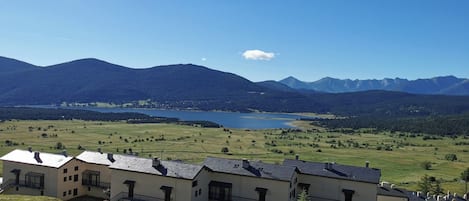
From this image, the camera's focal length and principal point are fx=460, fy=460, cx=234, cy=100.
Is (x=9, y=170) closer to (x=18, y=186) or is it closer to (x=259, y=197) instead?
(x=18, y=186)

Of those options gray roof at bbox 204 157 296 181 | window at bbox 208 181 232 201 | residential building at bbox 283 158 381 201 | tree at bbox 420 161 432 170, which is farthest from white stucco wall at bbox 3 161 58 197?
tree at bbox 420 161 432 170

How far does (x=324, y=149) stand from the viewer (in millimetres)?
149875

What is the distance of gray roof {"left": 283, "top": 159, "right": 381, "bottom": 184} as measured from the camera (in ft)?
155

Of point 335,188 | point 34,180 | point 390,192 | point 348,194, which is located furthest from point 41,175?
point 390,192

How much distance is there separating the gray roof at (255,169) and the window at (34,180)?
1946 cm

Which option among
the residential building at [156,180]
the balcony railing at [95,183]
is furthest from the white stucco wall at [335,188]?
the balcony railing at [95,183]

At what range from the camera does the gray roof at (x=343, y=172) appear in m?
47.4

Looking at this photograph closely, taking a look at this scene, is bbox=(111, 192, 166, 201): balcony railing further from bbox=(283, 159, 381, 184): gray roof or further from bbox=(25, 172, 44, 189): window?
bbox=(283, 159, 381, 184): gray roof

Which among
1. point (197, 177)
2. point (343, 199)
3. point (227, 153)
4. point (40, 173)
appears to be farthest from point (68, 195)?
point (227, 153)

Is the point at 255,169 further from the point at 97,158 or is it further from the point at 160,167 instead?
the point at 97,158

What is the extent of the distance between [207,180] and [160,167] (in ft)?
16.9

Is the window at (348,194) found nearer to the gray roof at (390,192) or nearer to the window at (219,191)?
the gray roof at (390,192)

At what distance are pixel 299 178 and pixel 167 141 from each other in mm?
110557

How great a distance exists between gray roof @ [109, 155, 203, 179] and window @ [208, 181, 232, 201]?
298 cm
